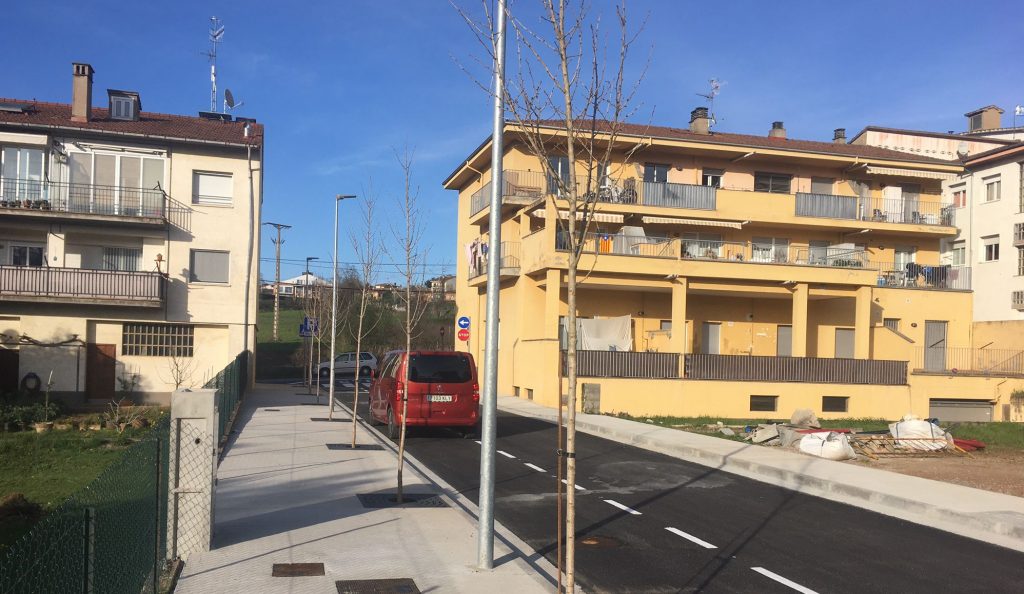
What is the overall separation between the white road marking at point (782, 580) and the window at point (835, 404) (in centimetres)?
2557

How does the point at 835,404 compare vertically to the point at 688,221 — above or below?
below

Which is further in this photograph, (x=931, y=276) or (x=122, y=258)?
(x=931, y=276)

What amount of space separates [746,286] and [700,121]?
13.0 metres

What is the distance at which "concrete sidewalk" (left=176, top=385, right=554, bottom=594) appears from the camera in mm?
7336

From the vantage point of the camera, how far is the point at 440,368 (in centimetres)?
1942

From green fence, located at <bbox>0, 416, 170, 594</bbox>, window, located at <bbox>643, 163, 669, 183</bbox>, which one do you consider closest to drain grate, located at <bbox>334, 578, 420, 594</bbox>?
green fence, located at <bbox>0, 416, 170, 594</bbox>

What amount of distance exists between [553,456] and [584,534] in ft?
23.8

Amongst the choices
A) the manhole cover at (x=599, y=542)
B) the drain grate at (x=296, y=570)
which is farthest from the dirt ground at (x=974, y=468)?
the drain grate at (x=296, y=570)

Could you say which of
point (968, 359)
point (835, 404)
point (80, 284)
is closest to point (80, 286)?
point (80, 284)

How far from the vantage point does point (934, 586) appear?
7.95 m

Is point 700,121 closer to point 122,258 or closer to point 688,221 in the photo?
point 688,221

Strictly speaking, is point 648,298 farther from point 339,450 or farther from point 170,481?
point 170,481

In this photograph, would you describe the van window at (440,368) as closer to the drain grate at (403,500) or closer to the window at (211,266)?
the drain grate at (403,500)

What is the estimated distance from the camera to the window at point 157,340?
1224 inches
